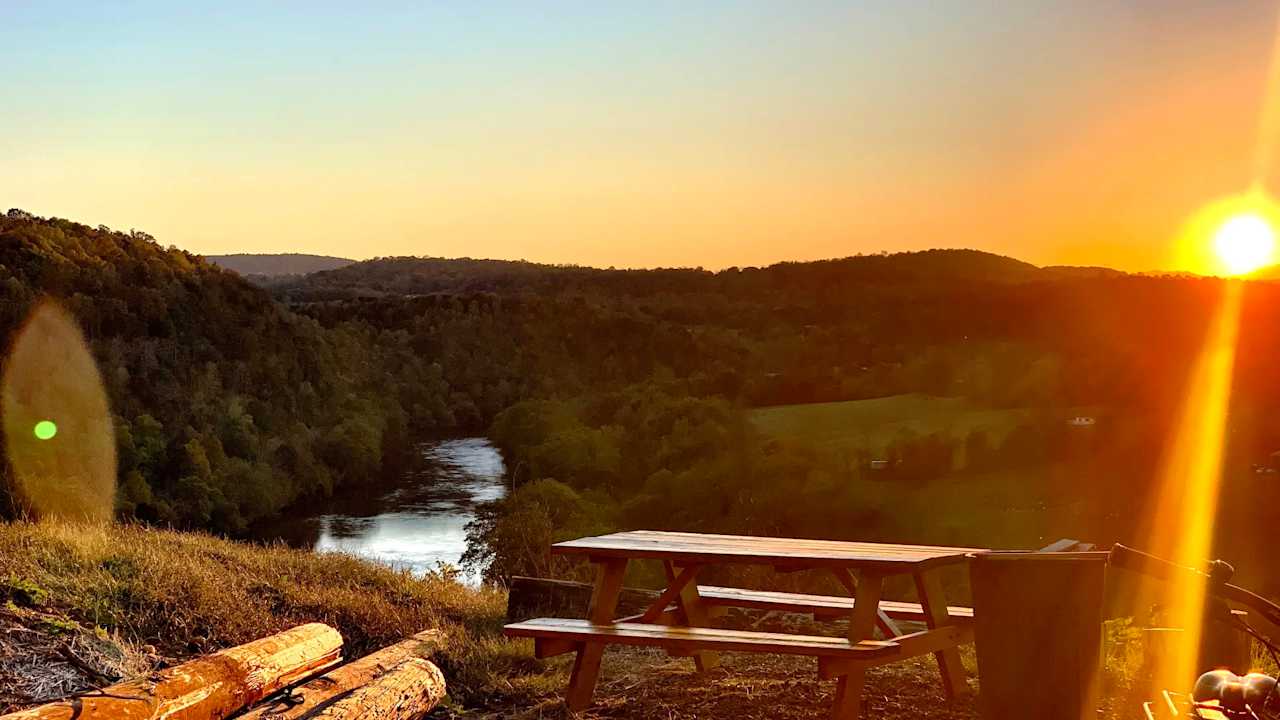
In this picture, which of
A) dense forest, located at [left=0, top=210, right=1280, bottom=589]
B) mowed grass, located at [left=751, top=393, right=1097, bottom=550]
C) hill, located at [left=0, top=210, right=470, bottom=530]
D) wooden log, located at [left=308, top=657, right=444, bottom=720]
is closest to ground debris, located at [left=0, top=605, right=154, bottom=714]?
wooden log, located at [left=308, top=657, right=444, bottom=720]

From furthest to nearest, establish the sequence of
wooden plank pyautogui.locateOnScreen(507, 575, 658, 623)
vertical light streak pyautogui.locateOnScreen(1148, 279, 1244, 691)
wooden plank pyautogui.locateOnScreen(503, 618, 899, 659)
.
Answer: vertical light streak pyautogui.locateOnScreen(1148, 279, 1244, 691)
wooden plank pyautogui.locateOnScreen(507, 575, 658, 623)
wooden plank pyautogui.locateOnScreen(503, 618, 899, 659)

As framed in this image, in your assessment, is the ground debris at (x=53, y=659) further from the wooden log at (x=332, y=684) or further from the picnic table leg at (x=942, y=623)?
the picnic table leg at (x=942, y=623)

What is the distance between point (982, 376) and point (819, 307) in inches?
803

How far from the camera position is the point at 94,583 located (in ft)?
23.2

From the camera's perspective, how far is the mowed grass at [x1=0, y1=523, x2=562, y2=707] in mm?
6641

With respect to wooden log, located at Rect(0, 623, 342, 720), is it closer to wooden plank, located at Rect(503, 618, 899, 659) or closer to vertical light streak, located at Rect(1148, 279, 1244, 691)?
wooden plank, located at Rect(503, 618, 899, 659)

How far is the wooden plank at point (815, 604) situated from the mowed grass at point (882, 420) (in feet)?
132

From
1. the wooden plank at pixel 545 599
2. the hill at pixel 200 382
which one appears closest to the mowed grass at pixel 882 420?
the hill at pixel 200 382

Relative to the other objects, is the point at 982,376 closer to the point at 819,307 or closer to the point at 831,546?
the point at 819,307

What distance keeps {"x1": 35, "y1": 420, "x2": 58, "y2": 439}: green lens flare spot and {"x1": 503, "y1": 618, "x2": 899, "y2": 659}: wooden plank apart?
1676 inches

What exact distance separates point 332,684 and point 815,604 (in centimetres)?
238

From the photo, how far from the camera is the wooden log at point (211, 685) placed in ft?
14.5

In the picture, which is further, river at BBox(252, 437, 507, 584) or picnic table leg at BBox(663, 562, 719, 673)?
river at BBox(252, 437, 507, 584)

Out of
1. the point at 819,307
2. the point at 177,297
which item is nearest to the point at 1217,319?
the point at 819,307
